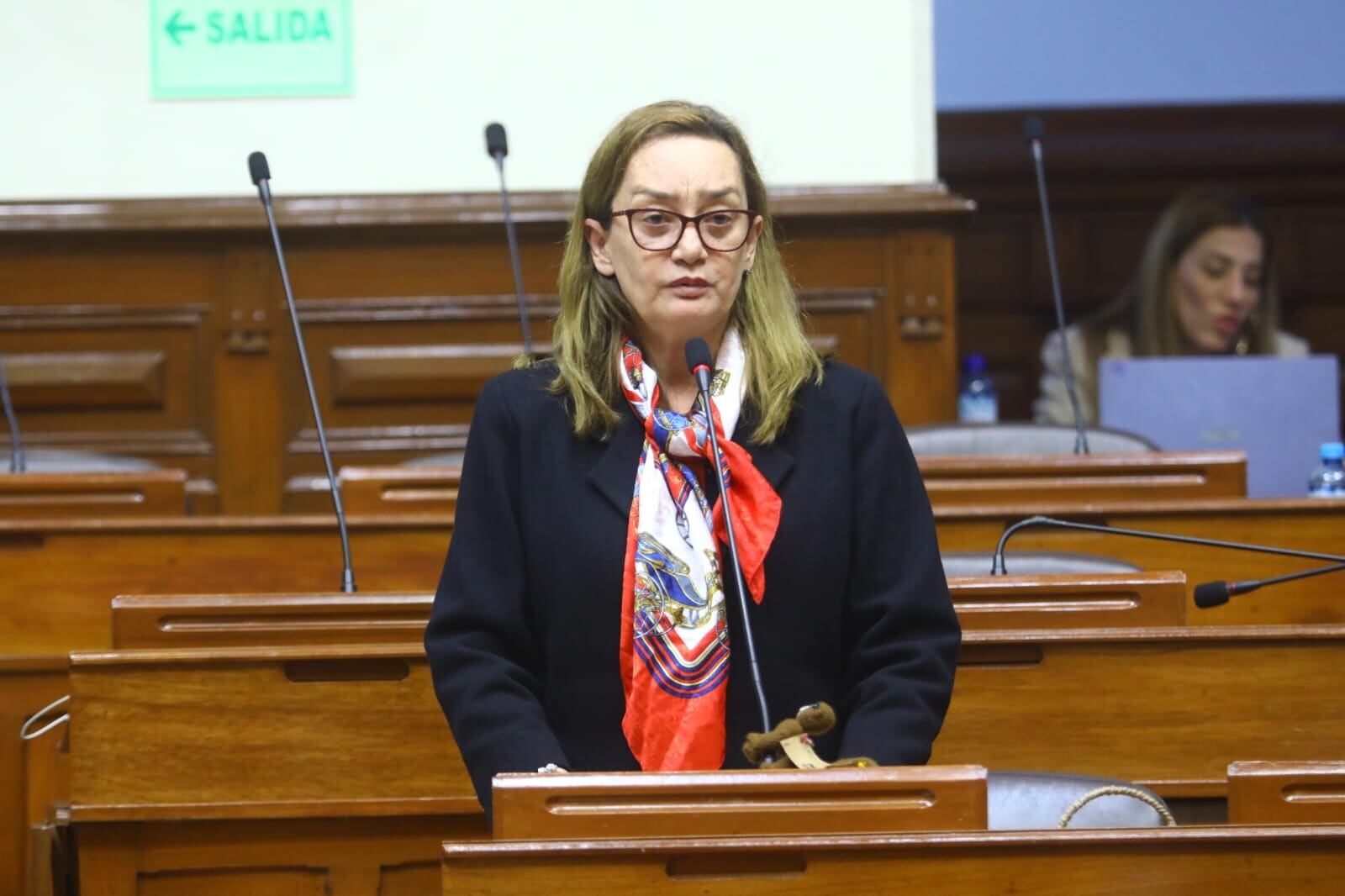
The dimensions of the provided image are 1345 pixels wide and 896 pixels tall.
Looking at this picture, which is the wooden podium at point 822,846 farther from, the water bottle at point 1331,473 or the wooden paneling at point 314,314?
the wooden paneling at point 314,314

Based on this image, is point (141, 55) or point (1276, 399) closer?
point (1276, 399)

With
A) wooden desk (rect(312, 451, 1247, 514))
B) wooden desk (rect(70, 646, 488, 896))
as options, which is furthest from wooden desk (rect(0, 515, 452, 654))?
wooden desk (rect(70, 646, 488, 896))

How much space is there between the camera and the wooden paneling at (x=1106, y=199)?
5.57 meters

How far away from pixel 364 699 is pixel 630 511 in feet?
1.56

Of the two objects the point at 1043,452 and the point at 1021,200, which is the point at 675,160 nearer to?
the point at 1043,452

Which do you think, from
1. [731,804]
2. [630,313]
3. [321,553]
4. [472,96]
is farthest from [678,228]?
[472,96]

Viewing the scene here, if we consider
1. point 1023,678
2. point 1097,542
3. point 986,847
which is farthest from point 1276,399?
point 986,847

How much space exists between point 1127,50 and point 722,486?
14.1 ft

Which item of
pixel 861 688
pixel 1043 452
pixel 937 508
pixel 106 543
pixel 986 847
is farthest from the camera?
pixel 1043 452

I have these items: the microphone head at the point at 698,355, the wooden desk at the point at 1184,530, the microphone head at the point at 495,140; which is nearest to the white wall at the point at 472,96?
the microphone head at the point at 495,140

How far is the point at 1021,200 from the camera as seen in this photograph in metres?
5.60

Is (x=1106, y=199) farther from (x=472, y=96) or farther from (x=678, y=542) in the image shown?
(x=678, y=542)

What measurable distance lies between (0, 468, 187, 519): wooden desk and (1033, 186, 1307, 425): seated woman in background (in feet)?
6.61

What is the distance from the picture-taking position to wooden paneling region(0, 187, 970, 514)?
408cm
